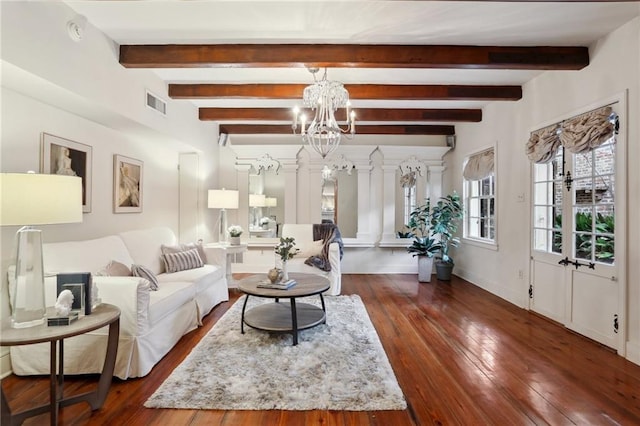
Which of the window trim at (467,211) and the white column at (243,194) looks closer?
the window trim at (467,211)

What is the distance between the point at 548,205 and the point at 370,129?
3170 mm

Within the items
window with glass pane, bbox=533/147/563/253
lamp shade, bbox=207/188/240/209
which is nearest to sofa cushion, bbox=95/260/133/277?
lamp shade, bbox=207/188/240/209

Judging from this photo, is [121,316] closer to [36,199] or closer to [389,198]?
[36,199]

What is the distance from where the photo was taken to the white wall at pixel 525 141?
269 centimetres

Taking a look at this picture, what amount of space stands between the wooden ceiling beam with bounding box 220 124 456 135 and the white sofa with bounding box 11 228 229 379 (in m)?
3.30

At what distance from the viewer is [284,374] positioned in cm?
239

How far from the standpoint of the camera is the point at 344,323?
3.46m

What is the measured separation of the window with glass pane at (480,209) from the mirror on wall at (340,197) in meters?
2.00

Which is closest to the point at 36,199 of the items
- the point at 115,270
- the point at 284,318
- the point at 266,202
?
the point at 115,270

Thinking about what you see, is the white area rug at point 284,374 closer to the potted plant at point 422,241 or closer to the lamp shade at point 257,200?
the potted plant at point 422,241

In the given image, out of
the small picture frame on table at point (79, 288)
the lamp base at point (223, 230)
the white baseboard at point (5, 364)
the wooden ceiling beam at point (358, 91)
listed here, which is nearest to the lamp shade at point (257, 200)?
the lamp base at point (223, 230)

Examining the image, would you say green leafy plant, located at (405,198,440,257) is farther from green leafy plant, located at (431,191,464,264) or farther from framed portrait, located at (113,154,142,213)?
framed portrait, located at (113,154,142,213)

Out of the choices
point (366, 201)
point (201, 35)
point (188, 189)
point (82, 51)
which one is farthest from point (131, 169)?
point (366, 201)

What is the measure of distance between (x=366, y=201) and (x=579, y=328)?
12.1ft
